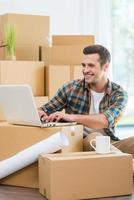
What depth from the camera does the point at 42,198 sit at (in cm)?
198

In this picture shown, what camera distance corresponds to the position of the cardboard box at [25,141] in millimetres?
2138

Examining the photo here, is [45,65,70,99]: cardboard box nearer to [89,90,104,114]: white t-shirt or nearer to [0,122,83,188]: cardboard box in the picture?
[89,90,104,114]: white t-shirt

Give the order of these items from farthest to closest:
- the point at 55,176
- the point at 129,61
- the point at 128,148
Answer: the point at 129,61 → the point at 128,148 → the point at 55,176

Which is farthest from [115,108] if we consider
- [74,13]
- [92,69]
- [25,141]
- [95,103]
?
[74,13]

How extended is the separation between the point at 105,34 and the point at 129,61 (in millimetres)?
647

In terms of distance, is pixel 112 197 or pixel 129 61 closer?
pixel 112 197

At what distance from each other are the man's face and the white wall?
6.53 feet

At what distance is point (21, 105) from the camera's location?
2.14m

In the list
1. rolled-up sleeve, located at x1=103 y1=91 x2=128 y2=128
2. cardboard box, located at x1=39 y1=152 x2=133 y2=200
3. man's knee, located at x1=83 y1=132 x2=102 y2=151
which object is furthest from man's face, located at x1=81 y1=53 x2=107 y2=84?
cardboard box, located at x1=39 y1=152 x2=133 y2=200

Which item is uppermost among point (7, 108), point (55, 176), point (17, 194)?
point (7, 108)

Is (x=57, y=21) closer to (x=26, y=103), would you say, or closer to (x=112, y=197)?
Answer: (x=26, y=103)

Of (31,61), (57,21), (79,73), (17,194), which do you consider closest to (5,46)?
(31,61)

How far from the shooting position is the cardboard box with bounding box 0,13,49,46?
379 cm

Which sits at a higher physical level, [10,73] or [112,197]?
[10,73]
